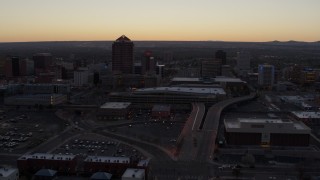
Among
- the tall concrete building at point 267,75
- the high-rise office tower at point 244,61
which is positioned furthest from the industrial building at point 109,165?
the high-rise office tower at point 244,61

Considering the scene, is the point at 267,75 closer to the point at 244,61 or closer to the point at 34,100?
the point at 244,61

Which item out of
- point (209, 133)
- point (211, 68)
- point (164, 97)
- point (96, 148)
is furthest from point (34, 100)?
point (211, 68)

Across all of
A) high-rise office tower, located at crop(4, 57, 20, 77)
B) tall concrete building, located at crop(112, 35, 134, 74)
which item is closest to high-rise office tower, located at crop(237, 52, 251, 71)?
tall concrete building, located at crop(112, 35, 134, 74)

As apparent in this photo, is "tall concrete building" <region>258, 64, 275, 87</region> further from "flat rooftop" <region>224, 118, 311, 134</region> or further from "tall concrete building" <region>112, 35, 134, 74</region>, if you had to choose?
"flat rooftop" <region>224, 118, 311, 134</region>

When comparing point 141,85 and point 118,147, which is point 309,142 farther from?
point 141,85

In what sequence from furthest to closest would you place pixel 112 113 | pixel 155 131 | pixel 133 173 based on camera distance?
pixel 112 113 < pixel 155 131 < pixel 133 173
